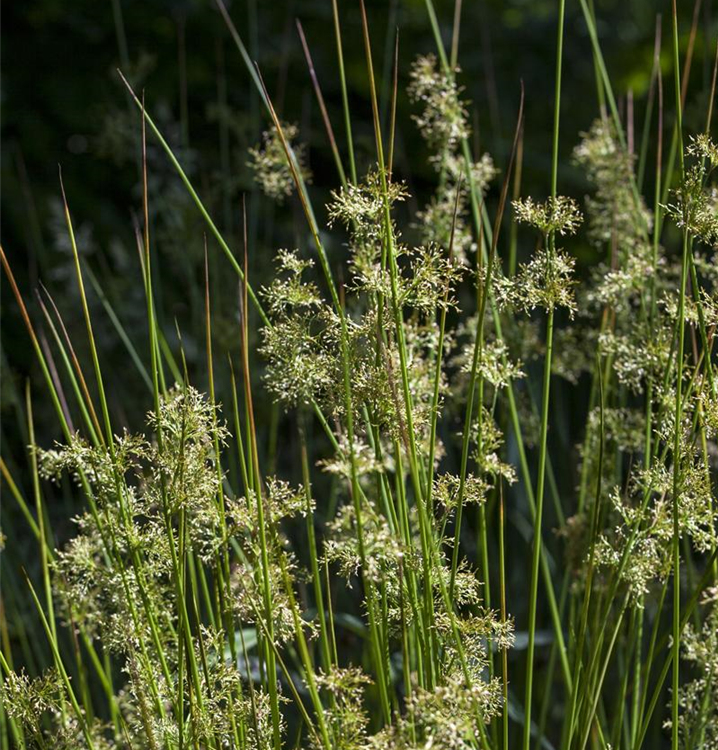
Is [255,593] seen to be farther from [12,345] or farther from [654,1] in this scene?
[654,1]

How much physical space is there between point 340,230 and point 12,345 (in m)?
0.86

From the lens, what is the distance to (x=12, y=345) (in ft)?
8.68

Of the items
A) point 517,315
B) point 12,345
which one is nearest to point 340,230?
point 12,345

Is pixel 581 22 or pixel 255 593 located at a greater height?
pixel 581 22

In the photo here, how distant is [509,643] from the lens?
0.78 metres

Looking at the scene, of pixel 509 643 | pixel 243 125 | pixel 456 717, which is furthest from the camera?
pixel 243 125

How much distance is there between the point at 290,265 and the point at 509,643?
1.07 feet

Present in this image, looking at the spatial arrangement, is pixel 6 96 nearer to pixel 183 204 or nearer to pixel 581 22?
pixel 183 204

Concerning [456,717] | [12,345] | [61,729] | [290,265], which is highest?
[290,265]

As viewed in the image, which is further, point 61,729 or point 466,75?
point 466,75

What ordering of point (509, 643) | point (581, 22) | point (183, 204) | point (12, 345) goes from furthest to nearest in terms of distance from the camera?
point (581, 22)
point (12, 345)
point (183, 204)
point (509, 643)

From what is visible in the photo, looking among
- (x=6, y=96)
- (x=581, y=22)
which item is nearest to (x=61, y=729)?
(x=6, y=96)

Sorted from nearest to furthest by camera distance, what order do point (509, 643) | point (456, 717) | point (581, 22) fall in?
1. point (456, 717)
2. point (509, 643)
3. point (581, 22)

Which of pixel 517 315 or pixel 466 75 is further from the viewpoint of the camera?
pixel 466 75
